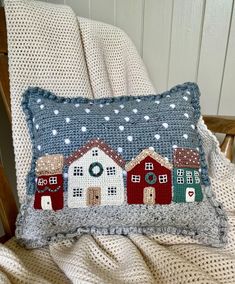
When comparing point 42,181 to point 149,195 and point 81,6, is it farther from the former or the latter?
point 81,6

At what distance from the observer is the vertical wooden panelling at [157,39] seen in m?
0.84

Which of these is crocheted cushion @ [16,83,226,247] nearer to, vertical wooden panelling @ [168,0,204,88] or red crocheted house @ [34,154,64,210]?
red crocheted house @ [34,154,64,210]

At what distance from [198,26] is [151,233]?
22.5 inches

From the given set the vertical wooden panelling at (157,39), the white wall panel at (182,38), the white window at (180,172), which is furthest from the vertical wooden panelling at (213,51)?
the white window at (180,172)

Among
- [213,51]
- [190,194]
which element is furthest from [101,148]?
[213,51]

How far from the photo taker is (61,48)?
71 cm

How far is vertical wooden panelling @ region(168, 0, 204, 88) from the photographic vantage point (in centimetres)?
82

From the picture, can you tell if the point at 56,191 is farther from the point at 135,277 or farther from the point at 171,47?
the point at 171,47

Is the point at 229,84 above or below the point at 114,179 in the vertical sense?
above

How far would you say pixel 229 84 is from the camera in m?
0.85

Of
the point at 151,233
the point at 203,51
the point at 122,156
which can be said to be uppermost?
the point at 203,51

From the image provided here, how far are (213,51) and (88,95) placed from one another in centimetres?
38

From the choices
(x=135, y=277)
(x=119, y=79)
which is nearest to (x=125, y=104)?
(x=119, y=79)

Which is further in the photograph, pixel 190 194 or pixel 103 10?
pixel 103 10
